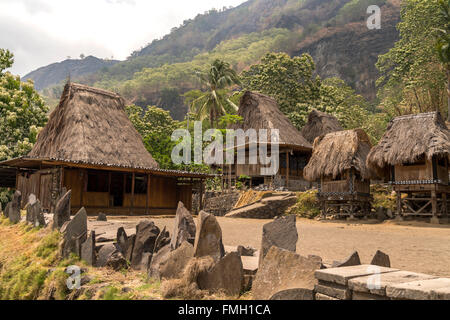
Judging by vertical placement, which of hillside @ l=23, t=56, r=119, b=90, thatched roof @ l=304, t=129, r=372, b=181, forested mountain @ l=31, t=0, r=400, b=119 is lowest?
thatched roof @ l=304, t=129, r=372, b=181

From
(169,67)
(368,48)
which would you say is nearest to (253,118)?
(368,48)

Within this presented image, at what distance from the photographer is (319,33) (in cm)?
5997

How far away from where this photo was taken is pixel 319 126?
22938 millimetres

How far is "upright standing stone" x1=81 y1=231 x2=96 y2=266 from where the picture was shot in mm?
5320

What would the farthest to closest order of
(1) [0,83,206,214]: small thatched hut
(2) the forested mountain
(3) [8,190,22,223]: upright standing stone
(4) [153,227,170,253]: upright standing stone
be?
(2) the forested mountain, (1) [0,83,206,214]: small thatched hut, (3) [8,190,22,223]: upright standing stone, (4) [153,227,170,253]: upright standing stone

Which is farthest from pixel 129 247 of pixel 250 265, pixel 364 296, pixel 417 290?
pixel 417 290

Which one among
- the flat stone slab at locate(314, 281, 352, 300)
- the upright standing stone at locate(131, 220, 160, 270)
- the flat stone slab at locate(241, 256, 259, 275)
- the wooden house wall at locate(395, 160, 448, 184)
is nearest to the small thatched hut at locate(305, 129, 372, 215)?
the wooden house wall at locate(395, 160, 448, 184)

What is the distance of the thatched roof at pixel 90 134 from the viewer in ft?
49.0

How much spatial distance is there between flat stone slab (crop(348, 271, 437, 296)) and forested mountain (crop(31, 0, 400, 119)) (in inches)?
1348

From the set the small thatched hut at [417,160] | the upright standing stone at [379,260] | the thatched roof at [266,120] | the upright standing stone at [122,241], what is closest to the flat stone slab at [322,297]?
the upright standing stone at [379,260]

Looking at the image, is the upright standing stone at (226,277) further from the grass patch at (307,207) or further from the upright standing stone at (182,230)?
the grass patch at (307,207)

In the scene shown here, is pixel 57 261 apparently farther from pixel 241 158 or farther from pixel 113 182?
pixel 241 158

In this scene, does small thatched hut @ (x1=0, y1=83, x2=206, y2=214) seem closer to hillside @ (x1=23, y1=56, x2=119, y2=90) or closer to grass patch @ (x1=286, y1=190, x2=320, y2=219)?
grass patch @ (x1=286, y1=190, x2=320, y2=219)

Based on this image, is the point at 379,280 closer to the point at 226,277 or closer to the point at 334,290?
the point at 334,290
